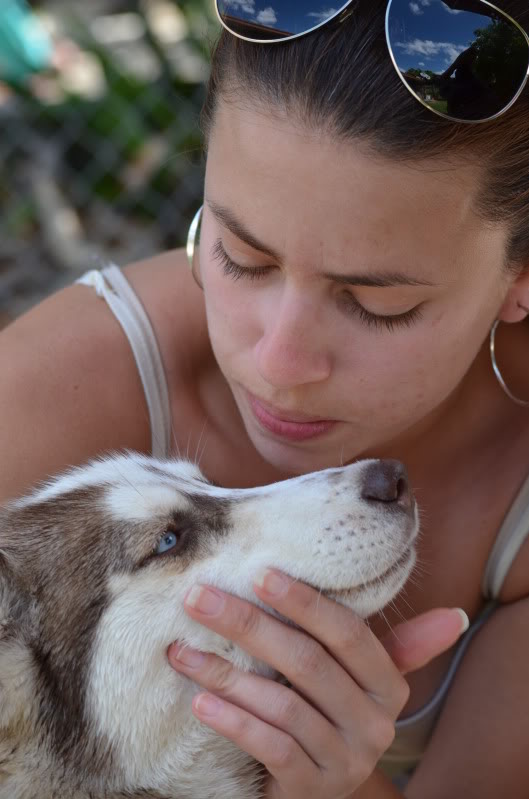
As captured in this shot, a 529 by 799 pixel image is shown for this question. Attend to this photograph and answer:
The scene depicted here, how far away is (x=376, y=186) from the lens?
1771 mm

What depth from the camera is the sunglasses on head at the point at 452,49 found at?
1.76 metres

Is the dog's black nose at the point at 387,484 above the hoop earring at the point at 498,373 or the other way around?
above

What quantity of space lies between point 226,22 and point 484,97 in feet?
1.81

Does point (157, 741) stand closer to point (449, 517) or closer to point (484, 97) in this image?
point (449, 517)

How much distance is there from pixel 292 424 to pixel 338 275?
435mm

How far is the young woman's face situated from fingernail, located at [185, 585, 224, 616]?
1.54 ft

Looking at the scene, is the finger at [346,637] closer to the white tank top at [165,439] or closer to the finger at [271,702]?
the finger at [271,702]

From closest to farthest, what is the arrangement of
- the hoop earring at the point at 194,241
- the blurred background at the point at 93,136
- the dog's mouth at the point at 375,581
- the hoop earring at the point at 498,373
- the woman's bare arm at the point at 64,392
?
the dog's mouth at the point at 375,581 < the woman's bare arm at the point at 64,392 < the hoop earring at the point at 194,241 < the hoop earring at the point at 498,373 < the blurred background at the point at 93,136

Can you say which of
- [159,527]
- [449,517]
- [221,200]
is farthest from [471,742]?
[221,200]

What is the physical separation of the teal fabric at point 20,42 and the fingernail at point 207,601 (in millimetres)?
4511

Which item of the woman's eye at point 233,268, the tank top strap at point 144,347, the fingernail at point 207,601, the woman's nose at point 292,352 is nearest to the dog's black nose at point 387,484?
the woman's nose at point 292,352

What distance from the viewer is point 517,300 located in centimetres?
220

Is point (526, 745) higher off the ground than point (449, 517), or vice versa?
point (449, 517)

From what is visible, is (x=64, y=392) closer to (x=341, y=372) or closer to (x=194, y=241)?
(x=194, y=241)
